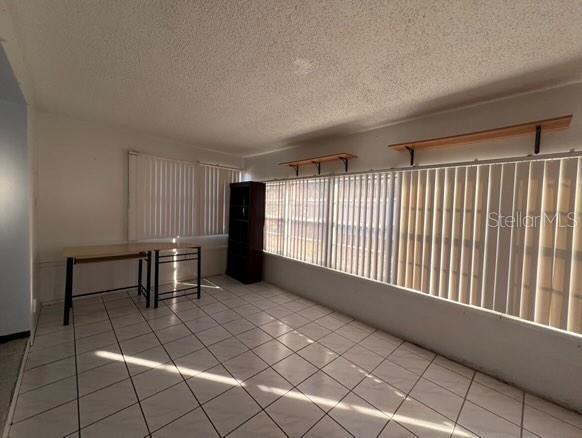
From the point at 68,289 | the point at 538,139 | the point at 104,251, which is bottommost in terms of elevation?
the point at 68,289

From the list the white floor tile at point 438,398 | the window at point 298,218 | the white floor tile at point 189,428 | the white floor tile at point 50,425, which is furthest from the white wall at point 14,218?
the white floor tile at point 438,398

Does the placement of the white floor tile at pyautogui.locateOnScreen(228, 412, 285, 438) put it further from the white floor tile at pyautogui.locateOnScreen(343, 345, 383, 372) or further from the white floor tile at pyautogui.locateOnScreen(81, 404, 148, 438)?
the white floor tile at pyautogui.locateOnScreen(343, 345, 383, 372)

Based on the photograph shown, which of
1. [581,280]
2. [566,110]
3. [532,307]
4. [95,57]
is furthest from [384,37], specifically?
[532,307]

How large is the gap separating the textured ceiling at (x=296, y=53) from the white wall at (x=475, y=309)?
0.19 metres

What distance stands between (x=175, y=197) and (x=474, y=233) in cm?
420

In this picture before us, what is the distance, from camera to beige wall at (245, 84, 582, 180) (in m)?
1.85

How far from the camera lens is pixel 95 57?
1.78m

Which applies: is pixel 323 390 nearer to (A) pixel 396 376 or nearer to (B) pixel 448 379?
(A) pixel 396 376

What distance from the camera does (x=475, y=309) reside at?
2.22 meters

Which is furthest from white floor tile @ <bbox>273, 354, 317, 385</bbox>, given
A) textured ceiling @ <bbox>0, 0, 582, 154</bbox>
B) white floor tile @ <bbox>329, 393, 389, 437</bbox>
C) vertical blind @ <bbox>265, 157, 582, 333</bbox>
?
textured ceiling @ <bbox>0, 0, 582, 154</bbox>

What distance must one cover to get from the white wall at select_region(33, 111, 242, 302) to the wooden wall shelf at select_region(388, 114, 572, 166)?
380cm

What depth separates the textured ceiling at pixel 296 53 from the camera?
4.20ft

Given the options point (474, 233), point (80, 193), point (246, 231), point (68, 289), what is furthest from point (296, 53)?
point (80, 193)

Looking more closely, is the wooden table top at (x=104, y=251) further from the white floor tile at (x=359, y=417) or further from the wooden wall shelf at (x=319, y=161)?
the white floor tile at (x=359, y=417)
